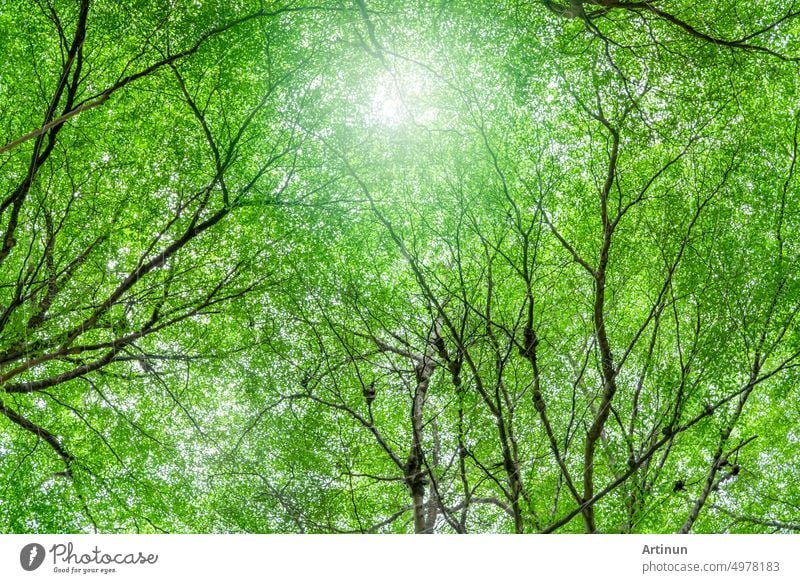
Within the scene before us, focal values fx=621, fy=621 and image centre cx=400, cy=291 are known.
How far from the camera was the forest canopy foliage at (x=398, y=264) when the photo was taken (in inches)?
110

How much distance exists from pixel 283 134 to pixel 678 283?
2.04 m

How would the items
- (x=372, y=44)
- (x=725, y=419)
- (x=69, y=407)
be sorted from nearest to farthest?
(x=372, y=44) → (x=725, y=419) → (x=69, y=407)

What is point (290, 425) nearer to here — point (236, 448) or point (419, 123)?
point (236, 448)

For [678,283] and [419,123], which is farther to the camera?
[678,283]

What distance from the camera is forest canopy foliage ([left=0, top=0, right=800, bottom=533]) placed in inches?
110

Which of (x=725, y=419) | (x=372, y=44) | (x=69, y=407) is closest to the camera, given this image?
(x=372, y=44)

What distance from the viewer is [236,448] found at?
9.80ft

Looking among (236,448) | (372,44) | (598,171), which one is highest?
(372,44)

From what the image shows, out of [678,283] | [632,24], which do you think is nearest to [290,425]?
[678,283]

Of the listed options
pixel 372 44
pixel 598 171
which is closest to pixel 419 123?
pixel 372 44

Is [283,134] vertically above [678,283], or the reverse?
[283,134]

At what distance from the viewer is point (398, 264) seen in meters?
3.01

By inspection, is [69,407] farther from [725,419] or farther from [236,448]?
[725,419]

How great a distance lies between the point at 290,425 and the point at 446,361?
838 mm
